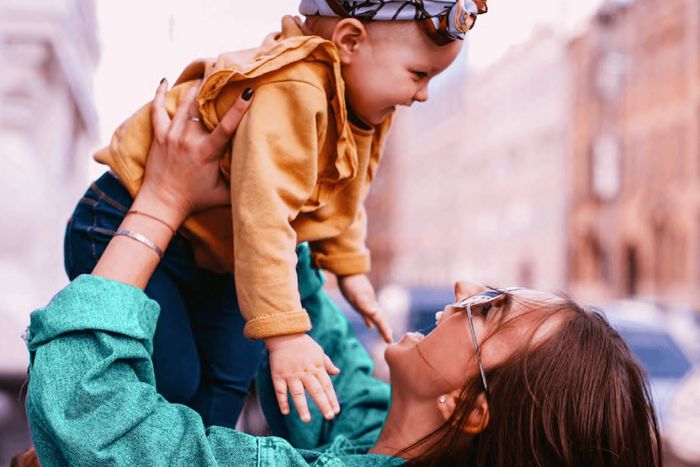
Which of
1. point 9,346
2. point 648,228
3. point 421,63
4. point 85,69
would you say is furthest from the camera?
point 648,228

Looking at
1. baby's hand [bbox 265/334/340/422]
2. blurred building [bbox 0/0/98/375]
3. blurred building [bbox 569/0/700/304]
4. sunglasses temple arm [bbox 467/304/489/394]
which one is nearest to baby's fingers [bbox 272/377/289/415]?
baby's hand [bbox 265/334/340/422]

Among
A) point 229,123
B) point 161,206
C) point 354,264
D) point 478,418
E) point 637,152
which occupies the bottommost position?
point 478,418

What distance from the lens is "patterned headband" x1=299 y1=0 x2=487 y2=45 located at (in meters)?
1.25

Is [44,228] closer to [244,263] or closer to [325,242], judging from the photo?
[325,242]

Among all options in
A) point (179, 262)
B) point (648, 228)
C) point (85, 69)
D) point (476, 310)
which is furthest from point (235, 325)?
point (648, 228)

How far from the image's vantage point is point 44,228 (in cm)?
357

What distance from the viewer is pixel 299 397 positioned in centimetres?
116

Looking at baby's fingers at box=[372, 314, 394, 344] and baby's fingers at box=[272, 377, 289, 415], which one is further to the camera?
baby's fingers at box=[372, 314, 394, 344]

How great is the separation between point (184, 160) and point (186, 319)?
253 millimetres

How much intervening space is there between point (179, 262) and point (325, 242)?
0.32m

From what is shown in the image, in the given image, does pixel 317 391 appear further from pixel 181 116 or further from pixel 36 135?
pixel 36 135

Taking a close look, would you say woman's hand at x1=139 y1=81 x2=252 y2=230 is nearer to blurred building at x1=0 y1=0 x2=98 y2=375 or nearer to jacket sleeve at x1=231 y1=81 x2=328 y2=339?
jacket sleeve at x1=231 y1=81 x2=328 y2=339

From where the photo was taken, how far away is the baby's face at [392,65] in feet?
4.21

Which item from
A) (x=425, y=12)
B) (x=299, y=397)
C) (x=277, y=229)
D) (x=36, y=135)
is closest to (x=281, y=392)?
(x=299, y=397)
